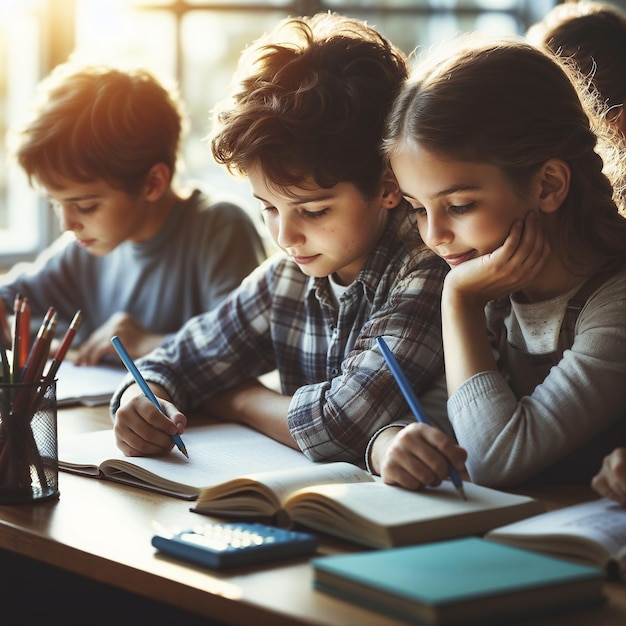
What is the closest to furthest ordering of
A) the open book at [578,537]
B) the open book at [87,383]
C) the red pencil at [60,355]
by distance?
the open book at [578,537]
the red pencil at [60,355]
the open book at [87,383]

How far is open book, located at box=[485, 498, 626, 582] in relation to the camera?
87 centimetres

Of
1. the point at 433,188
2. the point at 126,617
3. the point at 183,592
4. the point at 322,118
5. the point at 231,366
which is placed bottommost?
the point at 126,617

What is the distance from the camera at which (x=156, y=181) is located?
222cm

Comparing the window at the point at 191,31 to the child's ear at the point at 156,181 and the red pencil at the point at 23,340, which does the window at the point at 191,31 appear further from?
the red pencil at the point at 23,340

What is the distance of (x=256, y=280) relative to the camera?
1.65 metres

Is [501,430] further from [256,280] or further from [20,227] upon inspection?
[20,227]

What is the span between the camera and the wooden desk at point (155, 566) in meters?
0.78

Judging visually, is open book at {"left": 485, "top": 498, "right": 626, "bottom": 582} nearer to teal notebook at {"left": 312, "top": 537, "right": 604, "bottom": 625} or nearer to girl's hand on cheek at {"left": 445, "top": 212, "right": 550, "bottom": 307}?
teal notebook at {"left": 312, "top": 537, "right": 604, "bottom": 625}

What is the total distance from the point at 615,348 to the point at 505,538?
0.35m

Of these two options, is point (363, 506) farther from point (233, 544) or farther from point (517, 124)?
point (517, 124)

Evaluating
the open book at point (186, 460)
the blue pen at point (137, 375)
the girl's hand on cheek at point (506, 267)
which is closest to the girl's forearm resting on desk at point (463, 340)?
the girl's hand on cheek at point (506, 267)

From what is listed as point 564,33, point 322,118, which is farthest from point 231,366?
point 564,33

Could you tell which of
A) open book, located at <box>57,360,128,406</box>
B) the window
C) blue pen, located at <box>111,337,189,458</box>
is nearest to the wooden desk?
blue pen, located at <box>111,337,189,458</box>

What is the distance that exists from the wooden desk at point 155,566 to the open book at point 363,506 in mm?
29
